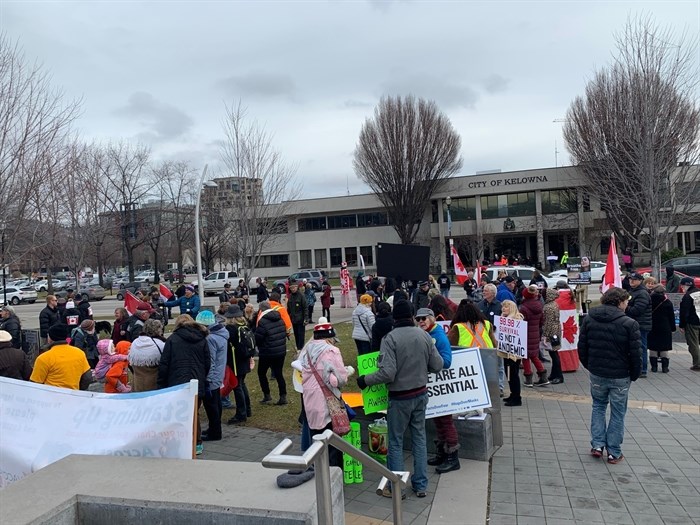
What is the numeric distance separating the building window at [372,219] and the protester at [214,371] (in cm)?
4702

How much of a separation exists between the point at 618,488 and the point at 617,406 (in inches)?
36.0

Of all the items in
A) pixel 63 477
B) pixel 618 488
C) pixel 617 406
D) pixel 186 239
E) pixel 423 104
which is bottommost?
pixel 618 488

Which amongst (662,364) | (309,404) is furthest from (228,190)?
(309,404)

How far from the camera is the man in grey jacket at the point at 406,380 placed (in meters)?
5.15

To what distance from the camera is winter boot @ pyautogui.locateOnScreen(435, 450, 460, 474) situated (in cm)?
584

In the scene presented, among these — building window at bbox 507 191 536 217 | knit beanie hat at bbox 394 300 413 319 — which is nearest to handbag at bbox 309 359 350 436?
knit beanie hat at bbox 394 300 413 319

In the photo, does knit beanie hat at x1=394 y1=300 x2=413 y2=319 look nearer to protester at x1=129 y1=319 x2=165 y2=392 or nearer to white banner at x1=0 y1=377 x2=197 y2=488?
white banner at x1=0 y1=377 x2=197 y2=488

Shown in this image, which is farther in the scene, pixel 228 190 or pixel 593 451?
pixel 228 190

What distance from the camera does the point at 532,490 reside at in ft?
17.7

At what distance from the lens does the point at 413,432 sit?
532 centimetres

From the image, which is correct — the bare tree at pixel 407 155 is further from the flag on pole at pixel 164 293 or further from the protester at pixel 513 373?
the protester at pixel 513 373

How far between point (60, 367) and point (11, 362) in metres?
0.67

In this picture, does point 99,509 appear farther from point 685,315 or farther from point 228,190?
point 228,190

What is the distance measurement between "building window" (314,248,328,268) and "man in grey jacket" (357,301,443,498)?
50.8 m
